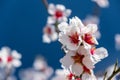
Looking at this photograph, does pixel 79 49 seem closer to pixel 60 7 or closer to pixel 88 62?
pixel 88 62

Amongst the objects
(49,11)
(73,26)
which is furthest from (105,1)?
(73,26)

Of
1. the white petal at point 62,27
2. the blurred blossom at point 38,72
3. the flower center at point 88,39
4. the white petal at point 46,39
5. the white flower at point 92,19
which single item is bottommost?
the flower center at point 88,39

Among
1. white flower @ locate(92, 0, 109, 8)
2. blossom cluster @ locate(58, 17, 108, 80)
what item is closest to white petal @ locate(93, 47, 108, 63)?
blossom cluster @ locate(58, 17, 108, 80)

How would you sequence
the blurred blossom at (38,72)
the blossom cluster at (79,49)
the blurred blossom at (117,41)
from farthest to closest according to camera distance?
the blurred blossom at (117,41) < the blurred blossom at (38,72) < the blossom cluster at (79,49)

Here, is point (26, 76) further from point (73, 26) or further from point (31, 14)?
point (73, 26)

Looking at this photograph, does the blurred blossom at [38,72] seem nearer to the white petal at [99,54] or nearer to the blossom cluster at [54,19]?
the blossom cluster at [54,19]

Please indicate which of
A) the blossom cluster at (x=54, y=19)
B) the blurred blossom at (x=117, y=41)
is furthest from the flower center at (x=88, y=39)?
the blurred blossom at (x=117, y=41)
